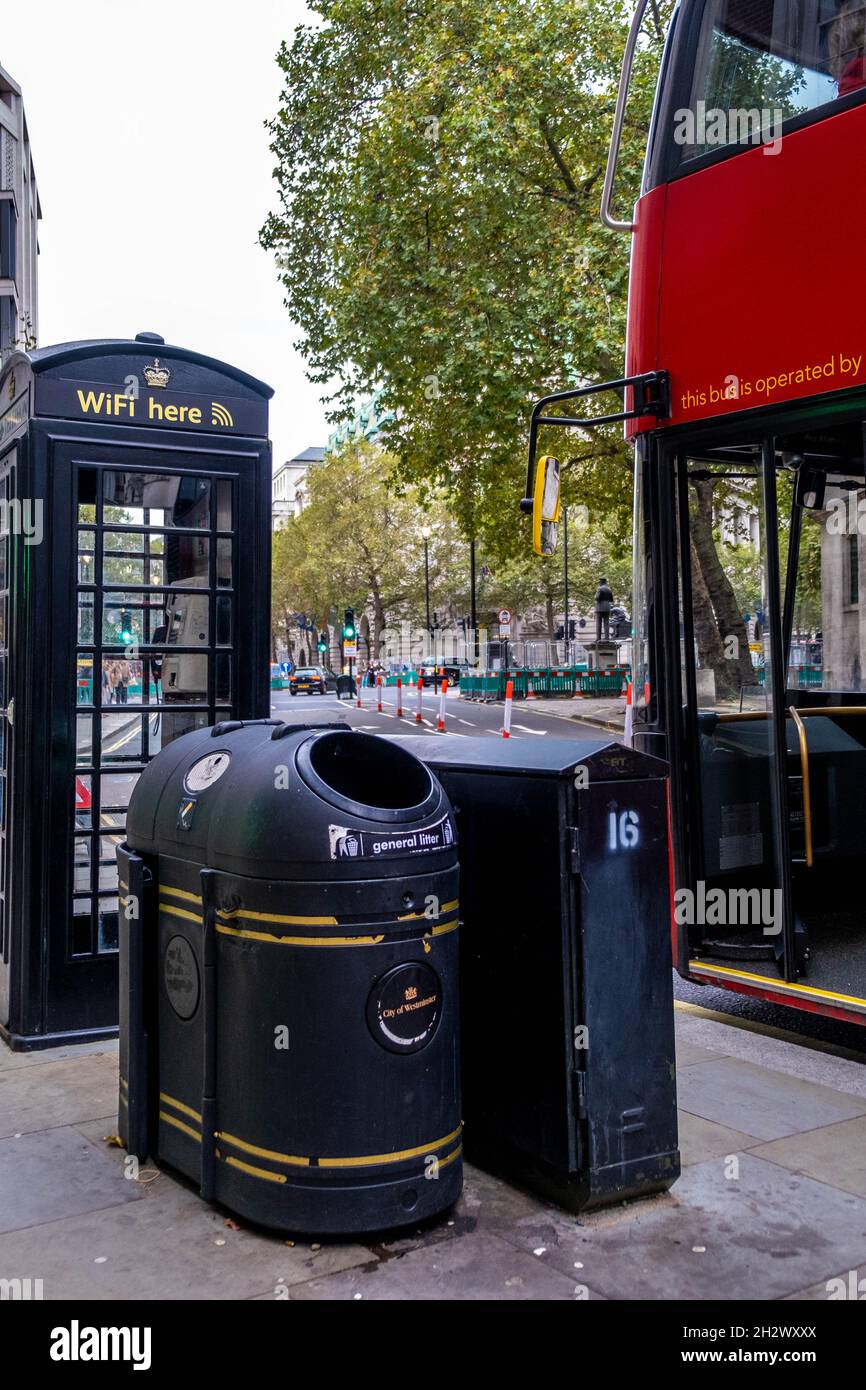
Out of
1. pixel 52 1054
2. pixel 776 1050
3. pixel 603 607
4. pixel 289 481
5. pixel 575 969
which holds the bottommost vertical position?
pixel 776 1050

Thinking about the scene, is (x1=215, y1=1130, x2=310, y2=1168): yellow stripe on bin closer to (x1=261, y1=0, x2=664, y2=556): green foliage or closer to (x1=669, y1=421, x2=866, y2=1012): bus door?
(x1=669, y1=421, x2=866, y2=1012): bus door

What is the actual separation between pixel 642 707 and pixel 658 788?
→ 2.46 meters

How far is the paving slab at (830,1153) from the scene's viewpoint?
12.6 ft

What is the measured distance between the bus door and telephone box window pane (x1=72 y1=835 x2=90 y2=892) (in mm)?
2862

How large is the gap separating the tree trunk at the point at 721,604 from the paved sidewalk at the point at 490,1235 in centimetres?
216

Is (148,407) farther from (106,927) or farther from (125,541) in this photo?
(106,927)

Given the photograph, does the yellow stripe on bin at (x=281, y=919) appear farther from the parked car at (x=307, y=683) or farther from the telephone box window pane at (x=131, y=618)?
the parked car at (x=307, y=683)

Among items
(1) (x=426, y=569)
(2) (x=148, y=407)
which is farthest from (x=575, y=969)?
(1) (x=426, y=569)

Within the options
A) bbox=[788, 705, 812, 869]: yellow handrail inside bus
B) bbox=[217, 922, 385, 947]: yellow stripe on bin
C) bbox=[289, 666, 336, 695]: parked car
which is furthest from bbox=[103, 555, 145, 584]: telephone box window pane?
bbox=[289, 666, 336, 695]: parked car

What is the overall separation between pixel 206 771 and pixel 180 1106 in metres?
1.07

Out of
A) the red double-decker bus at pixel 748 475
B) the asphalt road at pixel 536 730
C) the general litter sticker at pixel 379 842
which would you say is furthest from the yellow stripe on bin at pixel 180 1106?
the red double-decker bus at pixel 748 475

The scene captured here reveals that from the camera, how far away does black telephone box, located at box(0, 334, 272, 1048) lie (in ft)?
16.9

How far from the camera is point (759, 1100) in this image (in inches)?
183
